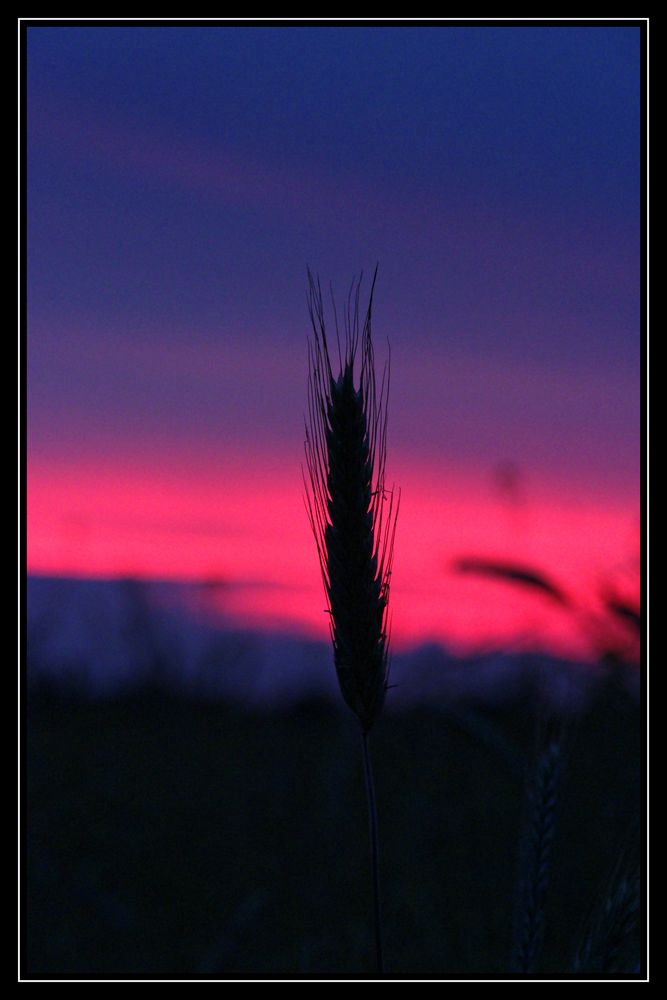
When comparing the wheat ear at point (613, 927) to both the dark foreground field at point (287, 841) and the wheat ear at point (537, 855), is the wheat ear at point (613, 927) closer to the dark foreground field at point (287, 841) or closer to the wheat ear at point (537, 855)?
the wheat ear at point (537, 855)

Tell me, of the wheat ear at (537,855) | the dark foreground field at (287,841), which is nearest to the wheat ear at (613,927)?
the wheat ear at (537,855)

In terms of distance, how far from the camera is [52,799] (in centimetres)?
394

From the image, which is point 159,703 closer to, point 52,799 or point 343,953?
point 52,799

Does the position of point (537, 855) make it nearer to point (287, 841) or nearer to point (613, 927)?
point (613, 927)

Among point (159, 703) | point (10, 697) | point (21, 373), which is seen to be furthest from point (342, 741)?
point (21, 373)

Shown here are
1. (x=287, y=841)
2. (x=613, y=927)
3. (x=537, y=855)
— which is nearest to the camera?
(x=613, y=927)

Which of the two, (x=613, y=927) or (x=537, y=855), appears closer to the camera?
(x=613, y=927)

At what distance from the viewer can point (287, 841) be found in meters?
3.66

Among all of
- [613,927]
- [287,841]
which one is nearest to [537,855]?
[613,927]

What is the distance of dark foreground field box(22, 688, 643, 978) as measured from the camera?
9.68ft

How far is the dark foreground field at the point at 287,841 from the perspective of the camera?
2.95 metres

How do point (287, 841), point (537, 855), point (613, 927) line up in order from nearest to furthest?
point (613, 927) < point (537, 855) < point (287, 841)
